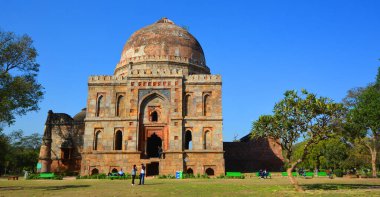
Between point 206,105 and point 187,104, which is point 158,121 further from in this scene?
point 206,105

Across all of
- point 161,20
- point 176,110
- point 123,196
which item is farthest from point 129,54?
point 123,196

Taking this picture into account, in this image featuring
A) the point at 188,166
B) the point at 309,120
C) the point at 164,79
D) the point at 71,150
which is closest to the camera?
the point at 309,120

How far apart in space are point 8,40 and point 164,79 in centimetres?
1458

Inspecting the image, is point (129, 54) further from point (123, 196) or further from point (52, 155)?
point (123, 196)

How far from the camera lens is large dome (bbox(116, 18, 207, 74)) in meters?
35.7

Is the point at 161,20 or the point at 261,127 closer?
the point at 261,127

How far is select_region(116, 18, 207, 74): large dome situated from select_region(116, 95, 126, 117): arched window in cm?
506

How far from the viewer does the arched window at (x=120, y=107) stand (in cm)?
3195

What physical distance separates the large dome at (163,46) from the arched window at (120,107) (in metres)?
5.06

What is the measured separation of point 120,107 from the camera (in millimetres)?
32188

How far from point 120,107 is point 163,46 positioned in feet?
25.7

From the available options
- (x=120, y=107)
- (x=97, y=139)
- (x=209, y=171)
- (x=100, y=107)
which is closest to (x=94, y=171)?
(x=97, y=139)

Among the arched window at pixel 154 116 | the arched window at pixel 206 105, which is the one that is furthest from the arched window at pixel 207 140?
the arched window at pixel 154 116

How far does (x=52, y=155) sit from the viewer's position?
1389 inches
